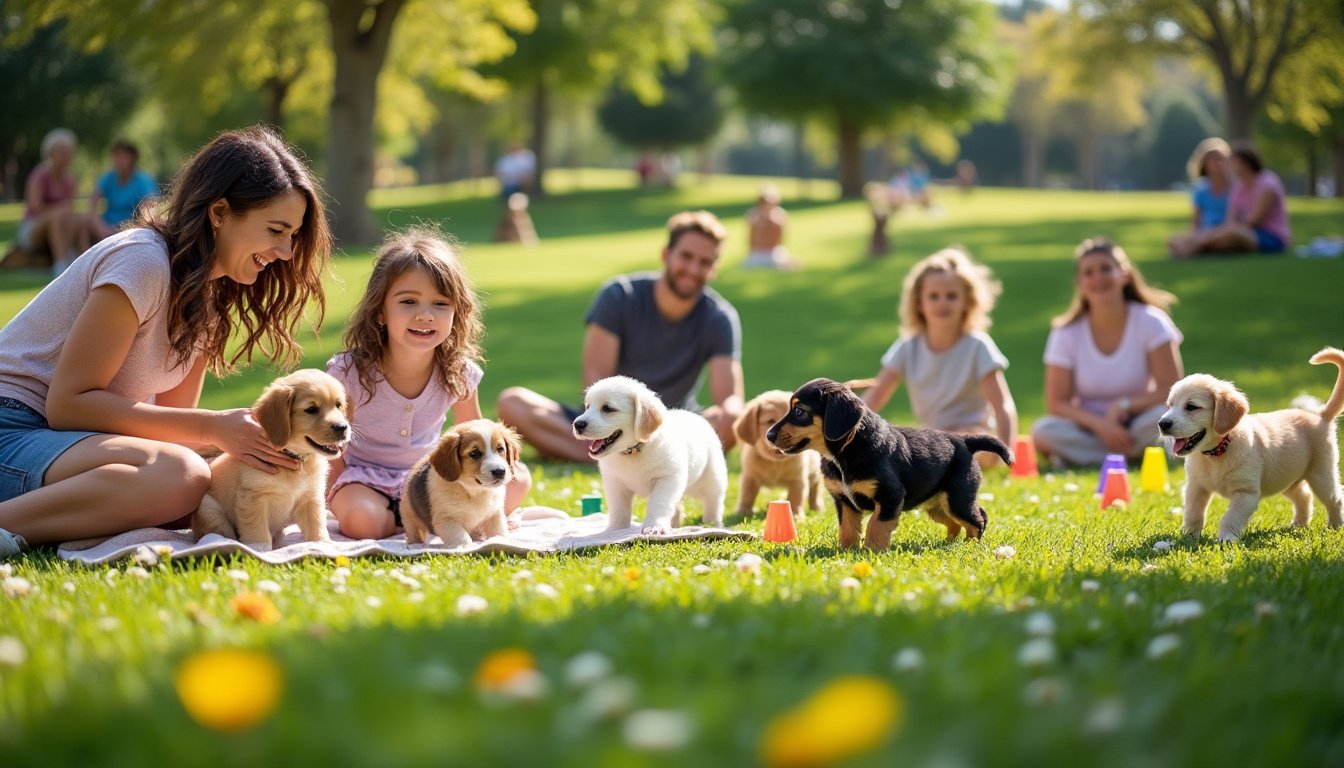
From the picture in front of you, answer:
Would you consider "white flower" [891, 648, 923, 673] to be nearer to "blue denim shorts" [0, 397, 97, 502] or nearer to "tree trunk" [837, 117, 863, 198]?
"blue denim shorts" [0, 397, 97, 502]

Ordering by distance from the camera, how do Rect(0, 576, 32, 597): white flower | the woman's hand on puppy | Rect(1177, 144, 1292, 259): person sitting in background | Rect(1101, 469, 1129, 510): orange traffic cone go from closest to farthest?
Rect(0, 576, 32, 597): white flower → the woman's hand on puppy → Rect(1101, 469, 1129, 510): orange traffic cone → Rect(1177, 144, 1292, 259): person sitting in background

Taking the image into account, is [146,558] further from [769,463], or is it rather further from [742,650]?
[769,463]

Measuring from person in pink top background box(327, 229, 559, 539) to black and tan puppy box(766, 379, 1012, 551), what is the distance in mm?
1846

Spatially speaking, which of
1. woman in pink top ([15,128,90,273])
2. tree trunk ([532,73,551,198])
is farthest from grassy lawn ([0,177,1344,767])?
tree trunk ([532,73,551,198])

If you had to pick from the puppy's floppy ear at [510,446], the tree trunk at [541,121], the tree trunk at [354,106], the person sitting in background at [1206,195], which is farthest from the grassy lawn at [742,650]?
the tree trunk at [541,121]

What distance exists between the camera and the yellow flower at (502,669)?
8.79 feet

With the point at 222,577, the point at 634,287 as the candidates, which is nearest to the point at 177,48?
the point at 634,287

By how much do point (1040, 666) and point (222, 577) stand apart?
10.7 ft

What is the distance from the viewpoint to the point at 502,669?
Answer: 9.02 ft

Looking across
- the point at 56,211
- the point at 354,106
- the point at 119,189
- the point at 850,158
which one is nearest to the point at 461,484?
the point at 119,189

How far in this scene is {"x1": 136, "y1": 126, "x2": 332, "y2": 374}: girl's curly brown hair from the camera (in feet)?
19.0

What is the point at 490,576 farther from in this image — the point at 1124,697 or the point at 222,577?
the point at 1124,697

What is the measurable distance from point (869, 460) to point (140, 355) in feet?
11.8

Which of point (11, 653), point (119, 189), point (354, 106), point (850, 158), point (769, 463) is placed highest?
point (850, 158)
